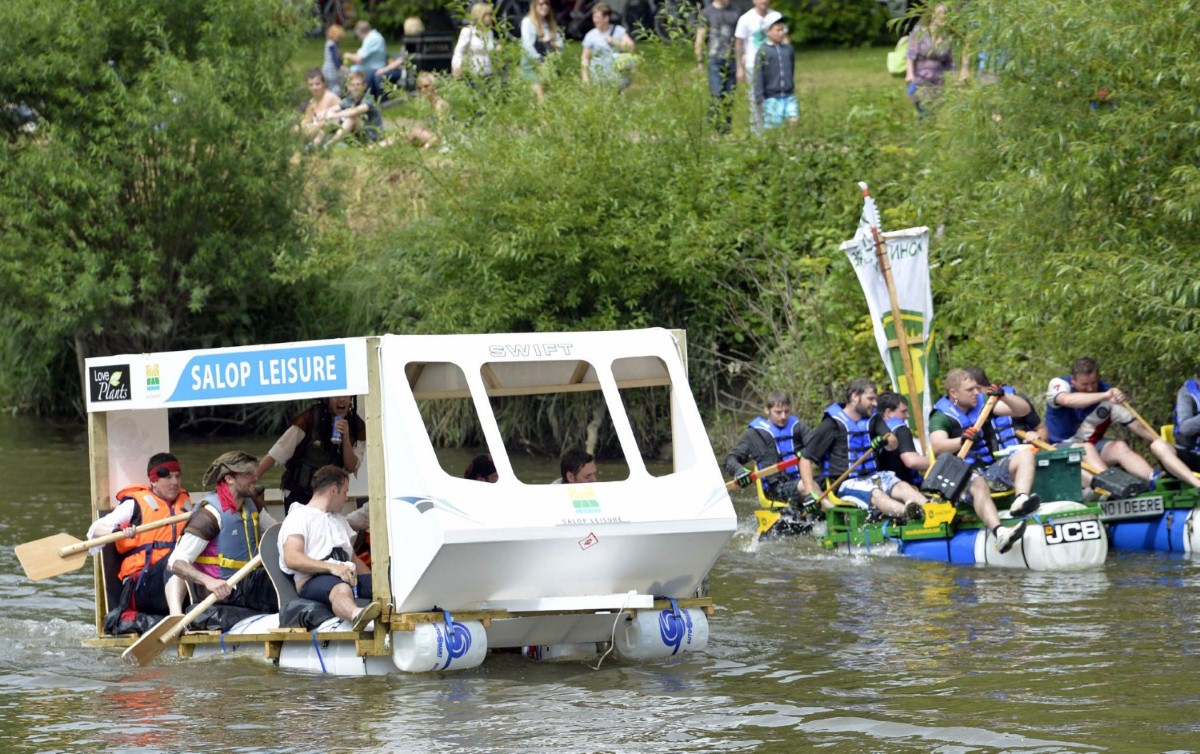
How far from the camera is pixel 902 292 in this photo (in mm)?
17969

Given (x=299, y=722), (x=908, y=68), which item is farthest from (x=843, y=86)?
(x=299, y=722)

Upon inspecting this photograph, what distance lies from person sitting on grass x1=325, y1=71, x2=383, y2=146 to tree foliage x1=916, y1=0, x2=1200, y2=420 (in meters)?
10.9

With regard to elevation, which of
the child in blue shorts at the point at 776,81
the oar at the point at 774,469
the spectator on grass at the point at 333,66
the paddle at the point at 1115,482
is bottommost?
the paddle at the point at 1115,482

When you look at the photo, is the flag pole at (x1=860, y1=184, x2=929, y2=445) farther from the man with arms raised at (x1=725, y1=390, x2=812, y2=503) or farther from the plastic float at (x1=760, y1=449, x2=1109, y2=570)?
the plastic float at (x1=760, y1=449, x2=1109, y2=570)

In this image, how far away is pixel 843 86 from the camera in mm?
28875

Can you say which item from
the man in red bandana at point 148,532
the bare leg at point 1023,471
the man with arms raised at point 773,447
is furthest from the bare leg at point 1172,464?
the man in red bandana at point 148,532

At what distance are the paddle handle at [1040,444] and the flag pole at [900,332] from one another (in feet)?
3.94

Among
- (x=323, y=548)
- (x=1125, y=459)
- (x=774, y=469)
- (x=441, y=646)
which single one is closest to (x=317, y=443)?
(x=323, y=548)

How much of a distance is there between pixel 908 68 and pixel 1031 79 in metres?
7.64

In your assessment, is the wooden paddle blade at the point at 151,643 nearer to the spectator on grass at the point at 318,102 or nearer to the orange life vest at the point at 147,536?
the orange life vest at the point at 147,536

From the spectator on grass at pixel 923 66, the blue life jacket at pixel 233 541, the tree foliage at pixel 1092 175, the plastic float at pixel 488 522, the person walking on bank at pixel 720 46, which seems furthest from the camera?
the person walking on bank at pixel 720 46

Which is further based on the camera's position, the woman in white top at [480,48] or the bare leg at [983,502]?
the woman in white top at [480,48]

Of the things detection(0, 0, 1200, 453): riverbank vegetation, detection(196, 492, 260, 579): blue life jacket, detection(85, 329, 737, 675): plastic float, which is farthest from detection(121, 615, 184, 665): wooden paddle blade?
detection(0, 0, 1200, 453): riverbank vegetation

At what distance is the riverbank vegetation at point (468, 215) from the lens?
22.5 metres
